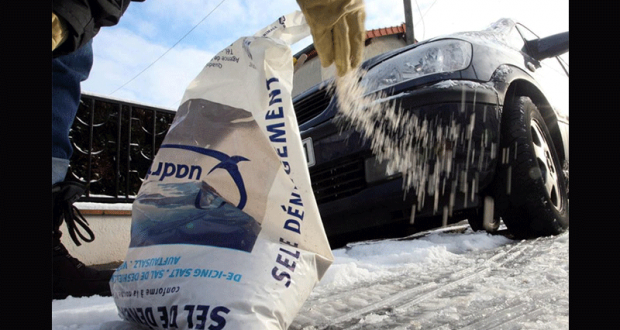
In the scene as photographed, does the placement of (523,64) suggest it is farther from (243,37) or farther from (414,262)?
(243,37)

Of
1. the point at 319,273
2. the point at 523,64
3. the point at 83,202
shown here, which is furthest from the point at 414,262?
the point at 83,202

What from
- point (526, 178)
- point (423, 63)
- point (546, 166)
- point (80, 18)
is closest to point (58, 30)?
point (80, 18)

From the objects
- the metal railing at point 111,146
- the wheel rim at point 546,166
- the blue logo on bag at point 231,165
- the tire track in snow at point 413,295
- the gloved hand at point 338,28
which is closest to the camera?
the blue logo on bag at point 231,165

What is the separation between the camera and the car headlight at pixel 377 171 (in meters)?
1.72

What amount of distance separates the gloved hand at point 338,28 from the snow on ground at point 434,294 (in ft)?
2.14

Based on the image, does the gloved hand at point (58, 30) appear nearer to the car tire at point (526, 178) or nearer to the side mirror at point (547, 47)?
the car tire at point (526, 178)

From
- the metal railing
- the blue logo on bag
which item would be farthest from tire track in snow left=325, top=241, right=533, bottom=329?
the metal railing

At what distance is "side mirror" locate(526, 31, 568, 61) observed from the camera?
2525 millimetres

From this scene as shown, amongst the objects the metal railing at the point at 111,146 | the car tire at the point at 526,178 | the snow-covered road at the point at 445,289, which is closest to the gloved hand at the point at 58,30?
the snow-covered road at the point at 445,289

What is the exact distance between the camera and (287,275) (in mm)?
759

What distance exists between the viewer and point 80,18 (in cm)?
69

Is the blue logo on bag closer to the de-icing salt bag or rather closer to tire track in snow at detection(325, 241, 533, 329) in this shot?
the de-icing salt bag

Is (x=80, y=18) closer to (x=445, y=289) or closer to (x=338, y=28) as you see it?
(x=338, y=28)

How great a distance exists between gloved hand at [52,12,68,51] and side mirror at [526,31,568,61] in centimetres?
263
